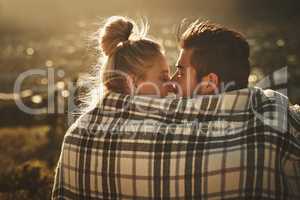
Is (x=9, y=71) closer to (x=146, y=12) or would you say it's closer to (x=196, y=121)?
(x=146, y=12)

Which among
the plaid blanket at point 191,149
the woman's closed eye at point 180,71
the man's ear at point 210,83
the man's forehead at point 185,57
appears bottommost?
the plaid blanket at point 191,149

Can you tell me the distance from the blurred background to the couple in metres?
0.79

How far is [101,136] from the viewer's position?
80.7 inches

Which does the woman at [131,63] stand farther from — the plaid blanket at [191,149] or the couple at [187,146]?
the plaid blanket at [191,149]

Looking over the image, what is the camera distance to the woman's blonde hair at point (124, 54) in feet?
7.29

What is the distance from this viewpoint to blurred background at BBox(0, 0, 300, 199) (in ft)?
12.8

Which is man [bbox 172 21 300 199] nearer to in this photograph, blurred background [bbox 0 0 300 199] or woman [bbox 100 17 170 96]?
woman [bbox 100 17 170 96]

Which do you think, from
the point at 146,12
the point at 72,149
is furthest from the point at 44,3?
the point at 72,149

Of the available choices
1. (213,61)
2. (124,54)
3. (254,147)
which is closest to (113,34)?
(124,54)

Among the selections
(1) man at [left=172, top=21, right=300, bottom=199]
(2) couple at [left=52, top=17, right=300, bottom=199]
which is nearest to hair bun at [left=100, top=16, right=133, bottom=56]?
(2) couple at [left=52, top=17, right=300, bottom=199]

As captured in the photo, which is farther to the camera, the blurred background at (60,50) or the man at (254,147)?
the blurred background at (60,50)

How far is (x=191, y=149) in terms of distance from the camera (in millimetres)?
1952

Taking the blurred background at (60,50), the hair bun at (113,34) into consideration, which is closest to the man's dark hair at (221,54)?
the hair bun at (113,34)

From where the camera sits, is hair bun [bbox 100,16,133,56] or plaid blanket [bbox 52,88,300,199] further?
hair bun [bbox 100,16,133,56]
